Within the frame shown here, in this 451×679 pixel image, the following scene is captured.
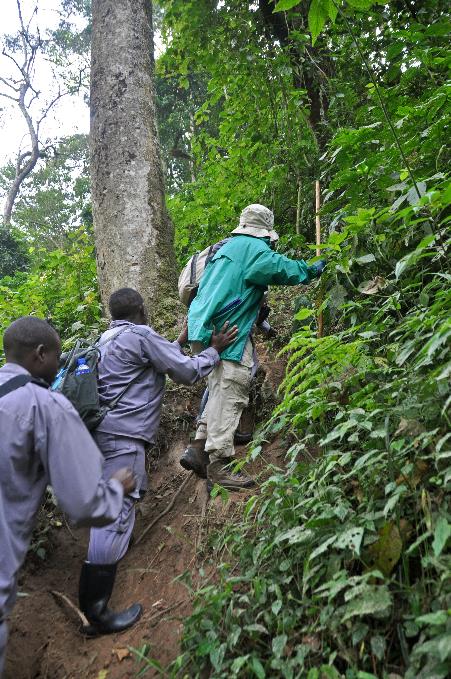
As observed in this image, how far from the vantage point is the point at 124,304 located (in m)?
3.87

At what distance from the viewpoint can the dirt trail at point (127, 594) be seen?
3.00 m

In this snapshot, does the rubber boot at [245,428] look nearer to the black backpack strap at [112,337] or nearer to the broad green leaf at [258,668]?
the black backpack strap at [112,337]

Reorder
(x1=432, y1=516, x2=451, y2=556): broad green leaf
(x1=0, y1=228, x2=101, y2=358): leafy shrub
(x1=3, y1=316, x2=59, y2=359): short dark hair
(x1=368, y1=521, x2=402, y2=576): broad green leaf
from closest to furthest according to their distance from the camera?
(x1=432, y1=516, x2=451, y2=556): broad green leaf, (x1=368, y1=521, x2=402, y2=576): broad green leaf, (x1=3, y1=316, x2=59, y2=359): short dark hair, (x1=0, y1=228, x2=101, y2=358): leafy shrub

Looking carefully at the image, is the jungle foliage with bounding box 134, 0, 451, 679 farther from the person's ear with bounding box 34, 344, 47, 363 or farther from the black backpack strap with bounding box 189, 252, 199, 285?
the person's ear with bounding box 34, 344, 47, 363

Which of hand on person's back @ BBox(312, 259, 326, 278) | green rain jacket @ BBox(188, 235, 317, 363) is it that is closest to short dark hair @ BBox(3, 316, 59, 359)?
green rain jacket @ BBox(188, 235, 317, 363)

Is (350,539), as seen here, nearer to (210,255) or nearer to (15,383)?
(15,383)

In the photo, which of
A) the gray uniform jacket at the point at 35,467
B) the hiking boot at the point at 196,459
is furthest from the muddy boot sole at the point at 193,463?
the gray uniform jacket at the point at 35,467

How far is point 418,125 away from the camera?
134 inches

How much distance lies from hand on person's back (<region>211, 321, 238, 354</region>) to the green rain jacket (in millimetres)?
37

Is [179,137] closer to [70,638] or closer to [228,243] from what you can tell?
[228,243]

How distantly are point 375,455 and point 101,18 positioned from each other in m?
6.09

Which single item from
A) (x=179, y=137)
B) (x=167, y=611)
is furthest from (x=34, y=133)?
(x=167, y=611)

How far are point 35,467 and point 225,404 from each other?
1.75 meters

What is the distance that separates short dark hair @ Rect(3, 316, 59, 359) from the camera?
2547mm
